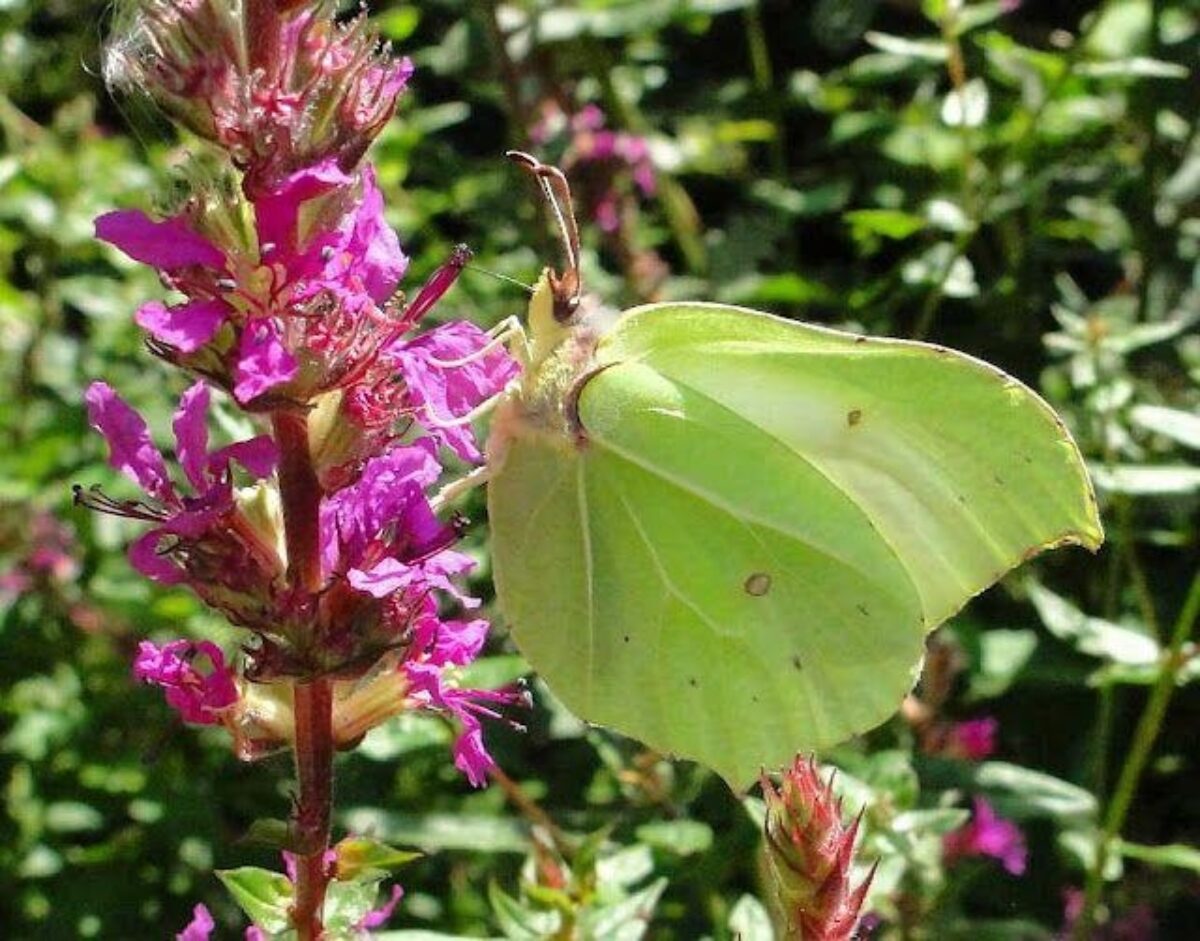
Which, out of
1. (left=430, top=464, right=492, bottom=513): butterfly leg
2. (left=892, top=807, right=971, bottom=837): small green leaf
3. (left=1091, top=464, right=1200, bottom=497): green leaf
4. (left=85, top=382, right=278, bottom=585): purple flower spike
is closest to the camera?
(left=85, top=382, right=278, bottom=585): purple flower spike

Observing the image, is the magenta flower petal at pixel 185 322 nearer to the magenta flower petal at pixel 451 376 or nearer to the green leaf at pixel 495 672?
the magenta flower petal at pixel 451 376

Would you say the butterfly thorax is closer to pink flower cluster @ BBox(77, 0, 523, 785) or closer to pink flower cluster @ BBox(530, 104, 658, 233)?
pink flower cluster @ BBox(77, 0, 523, 785)

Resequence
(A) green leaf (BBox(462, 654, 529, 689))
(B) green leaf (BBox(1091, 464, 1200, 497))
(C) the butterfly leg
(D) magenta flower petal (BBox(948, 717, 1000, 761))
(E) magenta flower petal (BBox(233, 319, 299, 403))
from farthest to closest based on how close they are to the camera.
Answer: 1. (D) magenta flower petal (BBox(948, 717, 1000, 761))
2. (B) green leaf (BBox(1091, 464, 1200, 497))
3. (A) green leaf (BBox(462, 654, 529, 689))
4. (C) the butterfly leg
5. (E) magenta flower petal (BBox(233, 319, 299, 403))

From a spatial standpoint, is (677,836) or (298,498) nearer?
(298,498)

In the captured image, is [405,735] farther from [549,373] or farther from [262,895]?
[262,895]

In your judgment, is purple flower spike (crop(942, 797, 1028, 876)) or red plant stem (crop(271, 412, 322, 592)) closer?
red plant stem (crop(271, 412, 322, 592))

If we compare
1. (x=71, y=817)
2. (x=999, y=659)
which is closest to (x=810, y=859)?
(x=999, y=659)

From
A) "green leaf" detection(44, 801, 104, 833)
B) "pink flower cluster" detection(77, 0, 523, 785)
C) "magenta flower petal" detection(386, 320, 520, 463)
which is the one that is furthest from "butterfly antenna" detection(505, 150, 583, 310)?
"green leaf" detection(44, 801, 104, 833)
